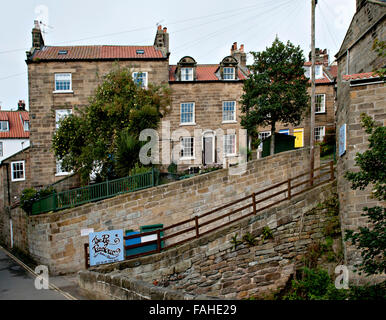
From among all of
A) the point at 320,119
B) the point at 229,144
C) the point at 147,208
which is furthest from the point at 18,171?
the point at 320,119

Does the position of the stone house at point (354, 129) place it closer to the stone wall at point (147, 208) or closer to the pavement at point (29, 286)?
the stone wall at point (147, 208)

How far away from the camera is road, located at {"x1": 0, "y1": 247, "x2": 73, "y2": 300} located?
32.0 ft

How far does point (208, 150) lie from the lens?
23.7m

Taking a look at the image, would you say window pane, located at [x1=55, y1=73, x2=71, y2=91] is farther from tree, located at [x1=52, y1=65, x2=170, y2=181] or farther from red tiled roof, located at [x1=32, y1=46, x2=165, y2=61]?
tree, located at [x1=52, y1=65, x2=170, y2=181]

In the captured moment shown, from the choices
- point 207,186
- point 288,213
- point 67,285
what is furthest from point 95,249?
point 288,213

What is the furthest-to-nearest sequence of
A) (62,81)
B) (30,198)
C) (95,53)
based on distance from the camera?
(95,53) → (62,81) → (30,198)

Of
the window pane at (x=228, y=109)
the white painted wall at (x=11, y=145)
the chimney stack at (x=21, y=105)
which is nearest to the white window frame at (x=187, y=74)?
the window pane at (x=228, y=109)

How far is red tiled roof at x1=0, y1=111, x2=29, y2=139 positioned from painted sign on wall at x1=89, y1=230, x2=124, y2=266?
29.1 m

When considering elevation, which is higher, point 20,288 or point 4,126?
point 4,126

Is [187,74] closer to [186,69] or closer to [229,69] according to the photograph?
[186,69]

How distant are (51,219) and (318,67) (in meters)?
24.0

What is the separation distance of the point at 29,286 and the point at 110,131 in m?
8.22

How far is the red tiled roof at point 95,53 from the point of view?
71.2ft

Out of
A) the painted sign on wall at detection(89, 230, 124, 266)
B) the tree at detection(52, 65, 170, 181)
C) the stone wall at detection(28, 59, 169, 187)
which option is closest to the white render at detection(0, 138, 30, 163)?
the stone wall at detection(28, 59, 169, 187)
